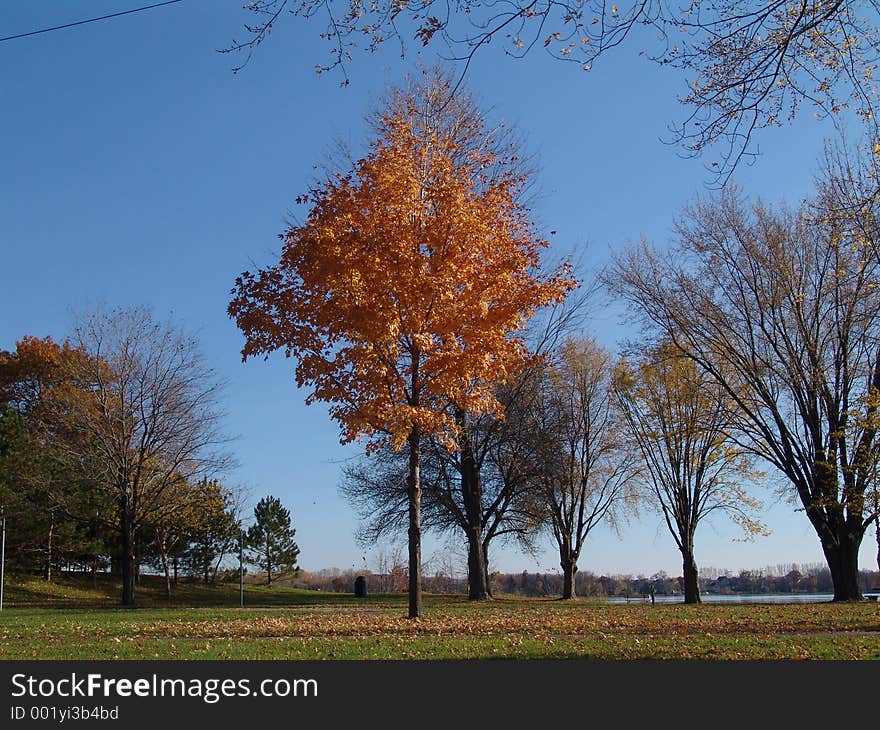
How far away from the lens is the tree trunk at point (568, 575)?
35594 mm

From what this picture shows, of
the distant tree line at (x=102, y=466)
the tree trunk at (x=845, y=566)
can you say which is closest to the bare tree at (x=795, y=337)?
the tree trunk at (x=845, y=566)

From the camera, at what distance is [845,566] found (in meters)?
25.3

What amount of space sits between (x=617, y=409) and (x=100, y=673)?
26701 mm

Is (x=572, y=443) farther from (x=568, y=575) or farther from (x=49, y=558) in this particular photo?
(x=49, y=558)

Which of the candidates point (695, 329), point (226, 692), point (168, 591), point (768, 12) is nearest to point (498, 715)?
point (226, 692)

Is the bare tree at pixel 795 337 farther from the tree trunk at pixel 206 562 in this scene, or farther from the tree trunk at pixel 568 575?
the tree trunk at pixel 206 562

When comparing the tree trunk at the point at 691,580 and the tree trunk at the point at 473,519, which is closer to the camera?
the tree trunk at the point at 691,580

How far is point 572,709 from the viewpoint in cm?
688

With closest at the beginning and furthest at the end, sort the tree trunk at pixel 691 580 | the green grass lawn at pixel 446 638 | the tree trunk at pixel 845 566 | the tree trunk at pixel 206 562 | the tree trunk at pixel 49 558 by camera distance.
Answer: the green grass lawn at pixel 446 638 → the tree trunk at pixel 845 566 → the tree trunk at pixel 691 580 → the tree trunk at pixel 49 558 → the tree trunk at pixel 206 562

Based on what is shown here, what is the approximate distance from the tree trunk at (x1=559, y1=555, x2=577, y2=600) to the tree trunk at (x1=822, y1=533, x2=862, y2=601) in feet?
39.9

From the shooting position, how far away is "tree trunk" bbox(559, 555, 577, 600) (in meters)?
35.6

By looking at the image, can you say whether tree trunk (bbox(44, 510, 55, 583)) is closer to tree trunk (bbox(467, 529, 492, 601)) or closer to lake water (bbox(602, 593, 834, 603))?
tree trunk (bbox(467, 529, 492, 601))

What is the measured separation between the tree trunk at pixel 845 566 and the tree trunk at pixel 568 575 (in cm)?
1217

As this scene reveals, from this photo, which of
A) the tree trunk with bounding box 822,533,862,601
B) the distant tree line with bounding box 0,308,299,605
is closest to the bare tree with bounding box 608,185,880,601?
the tree trunk with bounding box 822,533,862,601
